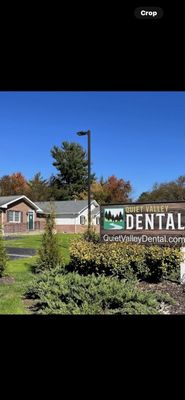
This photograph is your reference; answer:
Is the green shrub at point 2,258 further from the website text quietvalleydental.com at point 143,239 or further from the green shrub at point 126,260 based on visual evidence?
the website text quietvalleydental.com at point 143,239

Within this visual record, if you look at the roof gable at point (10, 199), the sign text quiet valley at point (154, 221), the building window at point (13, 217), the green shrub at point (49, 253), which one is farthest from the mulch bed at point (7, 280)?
the sign text quiet valley at point (154, 221)

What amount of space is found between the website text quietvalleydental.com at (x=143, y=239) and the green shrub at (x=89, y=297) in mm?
509

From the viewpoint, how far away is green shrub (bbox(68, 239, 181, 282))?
109 inches

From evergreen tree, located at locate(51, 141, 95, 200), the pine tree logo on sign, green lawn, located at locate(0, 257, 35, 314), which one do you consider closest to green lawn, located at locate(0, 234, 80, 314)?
green lawn, located at locate(0, 257, 35, 314)

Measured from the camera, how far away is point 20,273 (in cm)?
315

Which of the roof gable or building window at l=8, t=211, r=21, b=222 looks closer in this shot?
the roof gable

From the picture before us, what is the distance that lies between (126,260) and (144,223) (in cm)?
33

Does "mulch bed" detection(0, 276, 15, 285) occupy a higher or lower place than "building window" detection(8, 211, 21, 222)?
lower

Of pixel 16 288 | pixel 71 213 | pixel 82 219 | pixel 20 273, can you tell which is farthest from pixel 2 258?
pixel 71 213

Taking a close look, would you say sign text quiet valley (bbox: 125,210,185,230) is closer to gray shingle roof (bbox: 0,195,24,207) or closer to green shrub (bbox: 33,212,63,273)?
green shrub (bbox: 33,212,63,273)

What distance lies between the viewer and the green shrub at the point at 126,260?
2.76m

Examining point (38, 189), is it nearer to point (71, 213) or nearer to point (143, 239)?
point (71, 213)

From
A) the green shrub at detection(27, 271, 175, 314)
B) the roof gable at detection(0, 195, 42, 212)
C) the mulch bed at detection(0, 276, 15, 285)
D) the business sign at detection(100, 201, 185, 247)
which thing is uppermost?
the roof gable at detection(0, 195, 42, 212)
